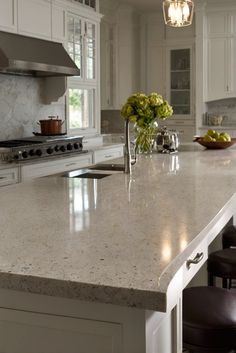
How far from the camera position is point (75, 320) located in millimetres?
1183

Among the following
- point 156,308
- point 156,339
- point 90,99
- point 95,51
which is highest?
point 95,51

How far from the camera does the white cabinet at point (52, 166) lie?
446 centimetres

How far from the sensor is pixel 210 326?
1.63 meters

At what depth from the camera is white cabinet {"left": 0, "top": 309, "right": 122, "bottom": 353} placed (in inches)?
45.5

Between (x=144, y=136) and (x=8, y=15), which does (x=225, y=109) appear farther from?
(x=144, y=136)

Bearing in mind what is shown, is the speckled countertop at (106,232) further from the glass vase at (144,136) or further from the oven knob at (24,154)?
the oven knob at (24,154)

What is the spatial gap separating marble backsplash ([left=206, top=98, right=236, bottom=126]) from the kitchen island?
6.01 m

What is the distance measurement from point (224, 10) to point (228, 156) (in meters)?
4.04

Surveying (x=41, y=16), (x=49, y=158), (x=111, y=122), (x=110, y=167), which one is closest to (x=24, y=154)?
(x=49, y=158)

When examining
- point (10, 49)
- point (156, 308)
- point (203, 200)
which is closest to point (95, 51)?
point (10, 49)

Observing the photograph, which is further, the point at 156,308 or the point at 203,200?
the point at 203,200

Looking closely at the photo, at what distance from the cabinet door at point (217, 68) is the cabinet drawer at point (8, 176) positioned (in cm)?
A: 405

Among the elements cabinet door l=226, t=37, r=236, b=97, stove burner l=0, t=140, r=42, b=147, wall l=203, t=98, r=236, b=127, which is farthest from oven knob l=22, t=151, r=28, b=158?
wall l=203, t=98, r=236, b=127

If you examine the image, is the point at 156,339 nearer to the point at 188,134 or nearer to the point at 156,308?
the point at 156,308
